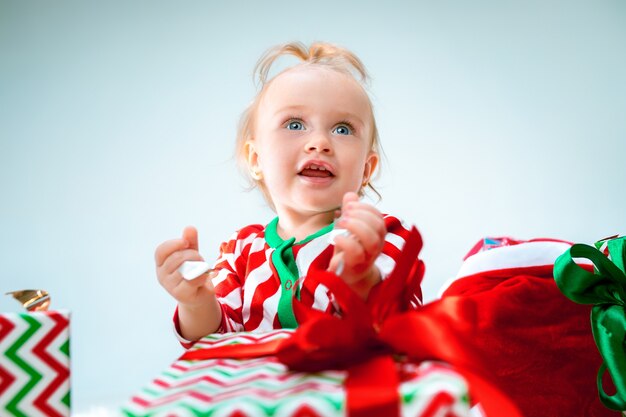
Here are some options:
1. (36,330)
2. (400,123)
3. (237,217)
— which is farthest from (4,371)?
(400,123)

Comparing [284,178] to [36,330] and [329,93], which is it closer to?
[329,93]

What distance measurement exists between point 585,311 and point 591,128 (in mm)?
1256

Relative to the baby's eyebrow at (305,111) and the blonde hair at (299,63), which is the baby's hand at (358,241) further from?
the blonde hair at (299,63)

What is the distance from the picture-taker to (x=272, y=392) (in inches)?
14.5

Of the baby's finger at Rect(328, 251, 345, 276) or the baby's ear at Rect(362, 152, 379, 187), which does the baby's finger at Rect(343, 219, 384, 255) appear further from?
the baby's ear at Rect(362, 152, 379, 187)

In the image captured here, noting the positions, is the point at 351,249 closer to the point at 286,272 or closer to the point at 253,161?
the point at 286,272

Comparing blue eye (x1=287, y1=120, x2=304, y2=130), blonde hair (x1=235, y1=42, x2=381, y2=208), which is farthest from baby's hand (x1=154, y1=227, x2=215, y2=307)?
blonde hair (x1=235, y1=42, x2=381, y2=208)

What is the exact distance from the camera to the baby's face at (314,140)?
0.79m

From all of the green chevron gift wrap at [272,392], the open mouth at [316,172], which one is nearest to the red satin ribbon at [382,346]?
the green chevron gift wrap at [272,392]

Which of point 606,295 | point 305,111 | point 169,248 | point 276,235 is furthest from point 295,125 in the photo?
point 606,295

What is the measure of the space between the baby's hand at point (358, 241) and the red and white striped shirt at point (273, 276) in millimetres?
138

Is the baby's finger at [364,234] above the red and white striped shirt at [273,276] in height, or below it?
above

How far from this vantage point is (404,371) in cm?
38

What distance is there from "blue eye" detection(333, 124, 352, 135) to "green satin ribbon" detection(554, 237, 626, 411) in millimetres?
307
